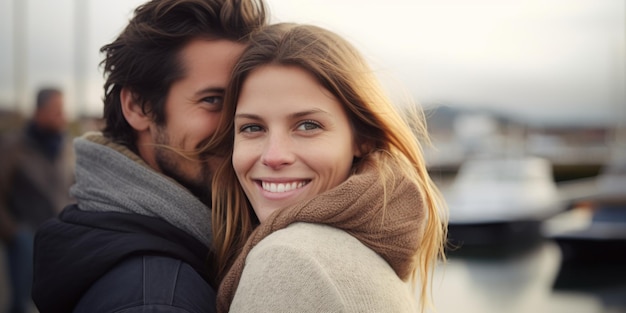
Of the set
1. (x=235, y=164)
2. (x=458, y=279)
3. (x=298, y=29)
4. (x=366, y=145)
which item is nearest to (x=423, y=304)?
(x=366, y=145)

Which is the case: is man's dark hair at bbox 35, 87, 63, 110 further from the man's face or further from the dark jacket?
the dark jacket

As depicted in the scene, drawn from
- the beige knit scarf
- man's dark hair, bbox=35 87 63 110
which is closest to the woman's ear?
the beige knit scarf

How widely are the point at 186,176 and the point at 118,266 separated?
57 centimetres

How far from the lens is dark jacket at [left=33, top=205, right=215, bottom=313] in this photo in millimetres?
1803

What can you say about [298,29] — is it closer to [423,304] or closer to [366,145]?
[366,145]

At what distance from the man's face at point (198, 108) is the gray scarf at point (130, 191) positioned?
0.37ft

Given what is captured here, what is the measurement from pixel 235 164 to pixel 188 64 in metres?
0.46

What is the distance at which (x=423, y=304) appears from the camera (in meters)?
2.41

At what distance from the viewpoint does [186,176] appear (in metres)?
2.42

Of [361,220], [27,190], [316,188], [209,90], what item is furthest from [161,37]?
[27,190]

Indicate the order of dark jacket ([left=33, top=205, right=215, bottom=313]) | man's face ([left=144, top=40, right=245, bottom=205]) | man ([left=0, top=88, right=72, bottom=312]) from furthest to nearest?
man ([left=0, top=88, right=72, bottom=312]), man's face ([left=144, top=40, right=245, bottom=205]), dark jacket ([left=33, top=205, right=215, bottom=313])

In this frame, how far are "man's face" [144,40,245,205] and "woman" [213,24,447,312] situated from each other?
11 centimetres

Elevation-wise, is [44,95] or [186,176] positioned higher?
[186,176]

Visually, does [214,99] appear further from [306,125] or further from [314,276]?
[314,276]
